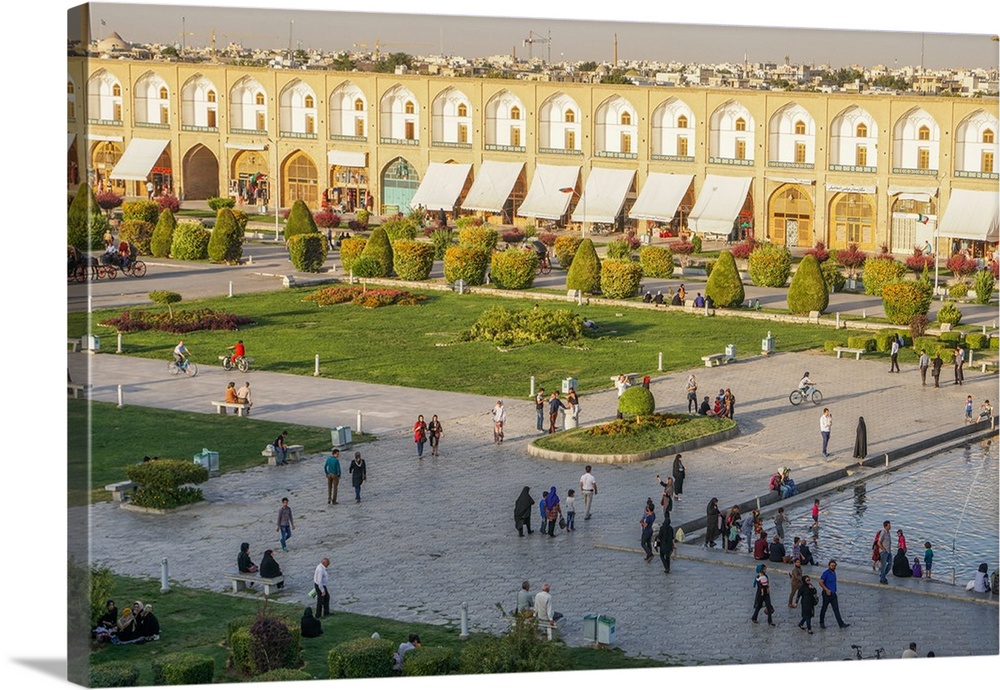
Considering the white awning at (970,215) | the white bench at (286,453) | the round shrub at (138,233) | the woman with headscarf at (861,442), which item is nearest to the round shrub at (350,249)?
the round shrub at (138,233)

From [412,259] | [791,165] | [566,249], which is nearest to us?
[412,259]

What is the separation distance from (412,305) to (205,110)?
13.4 m

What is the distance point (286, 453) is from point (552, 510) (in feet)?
17.9

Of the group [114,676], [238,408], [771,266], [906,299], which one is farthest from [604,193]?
[114,676]

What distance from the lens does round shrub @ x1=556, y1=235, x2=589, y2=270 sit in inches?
2052

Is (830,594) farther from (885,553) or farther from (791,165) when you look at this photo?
(791,165)

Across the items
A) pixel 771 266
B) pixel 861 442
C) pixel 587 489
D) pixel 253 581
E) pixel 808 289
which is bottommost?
pixel 253 581

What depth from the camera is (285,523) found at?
25922mm

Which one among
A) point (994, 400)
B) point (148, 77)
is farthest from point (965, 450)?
point (148, 77)

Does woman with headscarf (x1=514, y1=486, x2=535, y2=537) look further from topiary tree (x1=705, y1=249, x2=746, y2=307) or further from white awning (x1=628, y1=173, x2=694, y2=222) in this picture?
white awning (x1=628, y1=173, x2=694, y2=222)

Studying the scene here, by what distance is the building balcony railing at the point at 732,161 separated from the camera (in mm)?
50594

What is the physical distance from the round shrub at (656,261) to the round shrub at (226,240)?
34.6ft

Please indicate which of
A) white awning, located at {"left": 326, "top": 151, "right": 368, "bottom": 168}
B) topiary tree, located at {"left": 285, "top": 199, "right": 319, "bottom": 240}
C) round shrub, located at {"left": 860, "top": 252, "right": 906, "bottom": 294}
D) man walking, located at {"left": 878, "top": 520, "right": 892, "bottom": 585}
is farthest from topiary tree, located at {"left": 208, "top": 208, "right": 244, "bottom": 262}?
man walking, located at {"left": 878, "top": 520, "right": 892, "bottom": 585}

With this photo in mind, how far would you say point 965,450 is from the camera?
3331 centimetres
